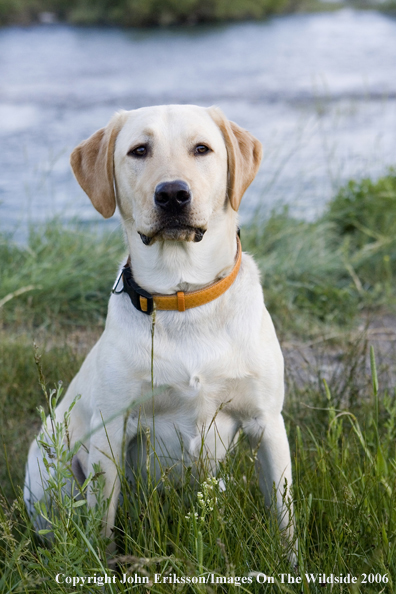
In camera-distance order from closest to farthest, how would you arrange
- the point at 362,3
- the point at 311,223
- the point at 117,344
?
1. the point at 117,344
2. the point at 311,223
3. the point at 362,3

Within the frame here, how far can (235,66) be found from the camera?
1508 centimetres

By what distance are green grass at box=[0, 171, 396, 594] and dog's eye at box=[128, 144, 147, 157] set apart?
3.77ft

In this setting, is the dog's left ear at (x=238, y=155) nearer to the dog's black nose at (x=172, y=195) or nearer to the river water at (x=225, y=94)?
the dog's black nose at (x=172, y=195)

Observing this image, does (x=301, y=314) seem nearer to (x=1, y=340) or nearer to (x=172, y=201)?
(x=1, y=340)

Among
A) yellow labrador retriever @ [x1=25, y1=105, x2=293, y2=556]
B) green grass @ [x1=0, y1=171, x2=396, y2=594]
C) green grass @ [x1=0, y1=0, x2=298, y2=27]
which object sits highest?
green grass @ [x1=0, y1=0, x2=298, y2=27]

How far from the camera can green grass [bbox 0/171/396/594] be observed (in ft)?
5.85

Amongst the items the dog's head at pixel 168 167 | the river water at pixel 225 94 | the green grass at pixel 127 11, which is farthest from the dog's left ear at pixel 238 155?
the green grass at pixel 127 11

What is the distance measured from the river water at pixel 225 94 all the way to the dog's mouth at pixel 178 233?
10.9ft

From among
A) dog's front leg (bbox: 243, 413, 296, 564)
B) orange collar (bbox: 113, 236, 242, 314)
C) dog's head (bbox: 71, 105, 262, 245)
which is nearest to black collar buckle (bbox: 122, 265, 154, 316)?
orange collar (bbox: 113, 236, 242, 314)

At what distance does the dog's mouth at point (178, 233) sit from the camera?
2.19m

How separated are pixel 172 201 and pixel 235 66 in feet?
46.0

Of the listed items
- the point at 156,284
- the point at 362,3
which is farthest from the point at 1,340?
the point at 362,3

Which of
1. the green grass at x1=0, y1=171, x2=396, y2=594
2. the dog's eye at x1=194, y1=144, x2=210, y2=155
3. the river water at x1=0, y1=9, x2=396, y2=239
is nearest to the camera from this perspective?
the green grass at x1=0, y1=171, x2=396, y2=594

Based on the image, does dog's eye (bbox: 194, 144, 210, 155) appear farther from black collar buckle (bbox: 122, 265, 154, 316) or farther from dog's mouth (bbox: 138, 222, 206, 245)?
black collar buckle (bbox: 122, 265, 154, 316)
